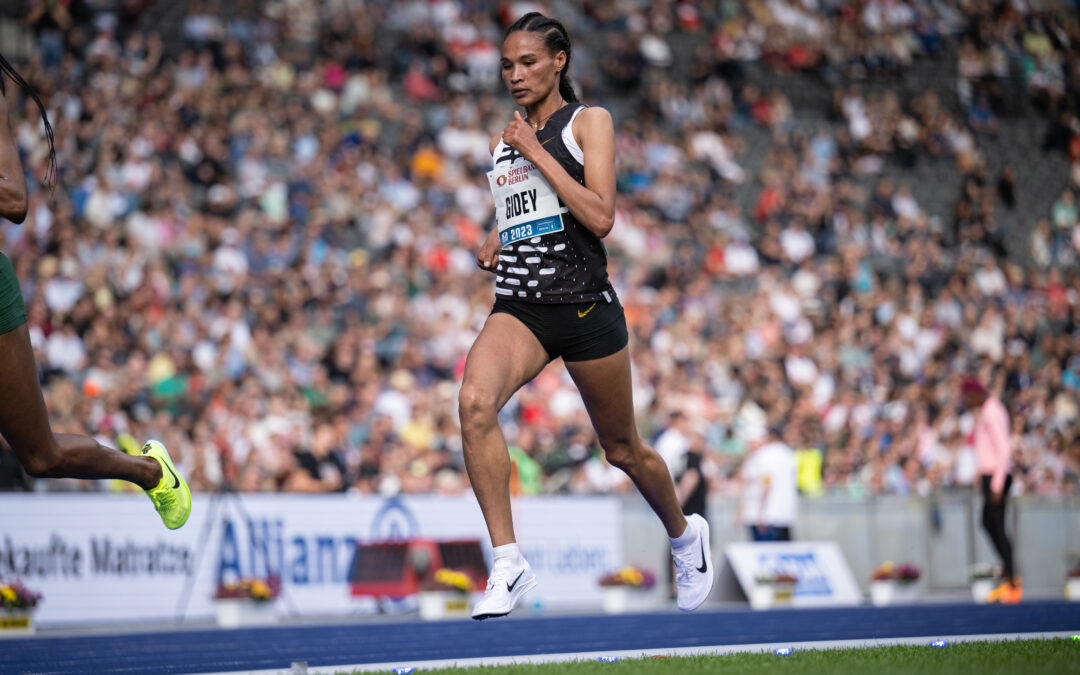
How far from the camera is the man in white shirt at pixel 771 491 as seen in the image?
48.4 feet


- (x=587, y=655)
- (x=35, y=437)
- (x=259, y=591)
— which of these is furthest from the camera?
(x=259, y=591)

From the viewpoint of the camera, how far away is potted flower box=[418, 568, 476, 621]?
12914 mm

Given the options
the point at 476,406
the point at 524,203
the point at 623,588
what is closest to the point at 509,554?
the point at 476,406

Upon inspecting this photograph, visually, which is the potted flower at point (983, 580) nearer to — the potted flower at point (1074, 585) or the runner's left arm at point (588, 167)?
the potted flower at point (1074, 585)

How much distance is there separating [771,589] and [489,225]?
25.0ft

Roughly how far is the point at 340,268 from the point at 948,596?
823cm

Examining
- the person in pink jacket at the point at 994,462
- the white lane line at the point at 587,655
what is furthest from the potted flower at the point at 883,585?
the white lane line at the point at 587,655

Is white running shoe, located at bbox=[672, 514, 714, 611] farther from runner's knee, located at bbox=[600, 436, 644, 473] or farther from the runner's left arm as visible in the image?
the runner's left arm

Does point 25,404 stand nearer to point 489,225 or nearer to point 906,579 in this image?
point 906,579

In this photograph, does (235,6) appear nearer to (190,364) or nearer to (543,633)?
(190,364)

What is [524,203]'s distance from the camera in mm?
5727

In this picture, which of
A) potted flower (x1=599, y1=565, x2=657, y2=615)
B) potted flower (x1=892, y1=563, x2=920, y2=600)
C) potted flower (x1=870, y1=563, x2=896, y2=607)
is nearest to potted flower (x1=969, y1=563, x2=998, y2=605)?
potted flower (x1=892, y1=563, x2=920, y2=600)

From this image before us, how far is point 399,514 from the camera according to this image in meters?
13.7

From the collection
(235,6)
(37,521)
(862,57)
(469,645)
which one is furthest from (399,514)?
(862,57)
